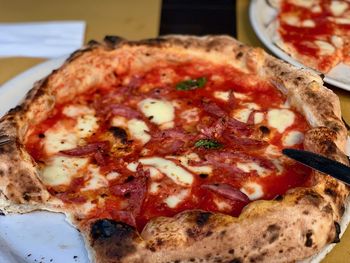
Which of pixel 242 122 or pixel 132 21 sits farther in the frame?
pixel 132 21

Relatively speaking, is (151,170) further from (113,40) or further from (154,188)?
(113,40)

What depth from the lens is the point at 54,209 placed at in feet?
5.71

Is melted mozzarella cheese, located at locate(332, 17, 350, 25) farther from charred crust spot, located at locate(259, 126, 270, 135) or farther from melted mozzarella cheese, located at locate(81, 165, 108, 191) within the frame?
melted mozzarella cheese, located at locate(81, 165, 108, 191)

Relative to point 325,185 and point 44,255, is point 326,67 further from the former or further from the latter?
point 44,255

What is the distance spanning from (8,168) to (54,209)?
7.7 inches

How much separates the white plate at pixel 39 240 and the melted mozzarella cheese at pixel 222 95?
781mm

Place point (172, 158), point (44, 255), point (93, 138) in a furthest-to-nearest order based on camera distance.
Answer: point (93, 138) < point (172, 158) < point (44, 255)

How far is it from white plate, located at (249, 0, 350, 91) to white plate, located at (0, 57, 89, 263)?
1.18m

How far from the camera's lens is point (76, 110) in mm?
2176

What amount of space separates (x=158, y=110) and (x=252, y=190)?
554 millimetres

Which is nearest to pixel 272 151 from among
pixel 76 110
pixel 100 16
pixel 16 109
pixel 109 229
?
pixel 109 229

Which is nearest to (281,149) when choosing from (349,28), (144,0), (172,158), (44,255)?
(172,158)

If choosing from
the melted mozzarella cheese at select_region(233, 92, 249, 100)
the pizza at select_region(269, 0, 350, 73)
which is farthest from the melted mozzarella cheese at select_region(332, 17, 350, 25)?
the melted mozzarella cheese at select_region(233, 92, 249, 100)

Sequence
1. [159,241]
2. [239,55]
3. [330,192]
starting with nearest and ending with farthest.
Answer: [159,241], [330,192], [239,55]
